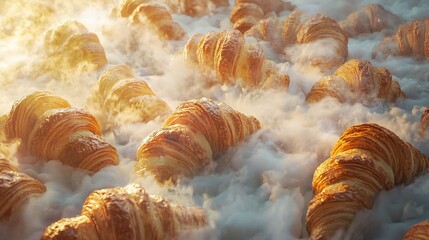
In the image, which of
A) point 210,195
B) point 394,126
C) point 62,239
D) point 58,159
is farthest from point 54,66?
point 394,126

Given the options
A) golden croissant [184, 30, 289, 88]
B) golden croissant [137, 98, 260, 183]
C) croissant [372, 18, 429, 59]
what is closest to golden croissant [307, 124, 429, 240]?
golden croissant [137, 98, 260, 183]

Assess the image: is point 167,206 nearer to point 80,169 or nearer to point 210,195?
point 210,195

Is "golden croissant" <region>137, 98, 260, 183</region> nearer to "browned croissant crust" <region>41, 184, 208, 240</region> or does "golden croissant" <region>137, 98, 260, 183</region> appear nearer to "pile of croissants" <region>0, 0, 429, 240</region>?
"pile of croissants" <region>0, 0, 429, 240</region>

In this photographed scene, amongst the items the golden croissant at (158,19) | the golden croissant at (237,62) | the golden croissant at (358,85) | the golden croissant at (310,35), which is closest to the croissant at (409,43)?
the golden croissant at (310,35)

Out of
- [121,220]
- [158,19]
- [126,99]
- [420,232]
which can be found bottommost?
[420,232]

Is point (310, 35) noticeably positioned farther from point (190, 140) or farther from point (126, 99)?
point (190, 140)

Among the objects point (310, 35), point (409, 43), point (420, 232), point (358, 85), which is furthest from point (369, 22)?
point (420, 232)
